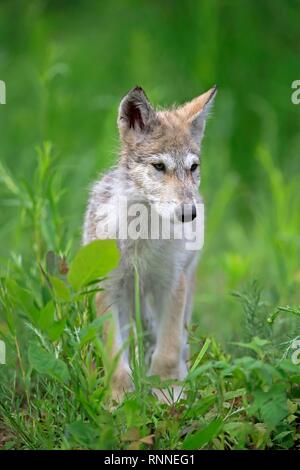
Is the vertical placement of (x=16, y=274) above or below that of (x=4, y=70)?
below

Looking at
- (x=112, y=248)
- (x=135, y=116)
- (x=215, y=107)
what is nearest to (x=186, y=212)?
(x=135, y=116)

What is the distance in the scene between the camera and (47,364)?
4.34 m

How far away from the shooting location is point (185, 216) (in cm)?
522

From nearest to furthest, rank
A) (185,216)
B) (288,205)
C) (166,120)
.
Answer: (185,216), (166,120), (288,205)

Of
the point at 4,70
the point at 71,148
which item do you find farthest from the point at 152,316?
the point at 4,70

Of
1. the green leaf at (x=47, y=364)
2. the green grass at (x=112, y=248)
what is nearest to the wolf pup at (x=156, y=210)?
the green grass at (x=112, y=248)

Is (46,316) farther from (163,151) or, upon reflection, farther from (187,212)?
(163,151)

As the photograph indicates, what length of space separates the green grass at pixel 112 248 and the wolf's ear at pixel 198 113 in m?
0.59

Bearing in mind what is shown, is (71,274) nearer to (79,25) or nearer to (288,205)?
(288,205)

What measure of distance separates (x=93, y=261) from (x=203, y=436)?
0.90m

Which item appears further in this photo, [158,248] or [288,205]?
[288,205]

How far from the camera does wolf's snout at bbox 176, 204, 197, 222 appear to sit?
5211 millimetres

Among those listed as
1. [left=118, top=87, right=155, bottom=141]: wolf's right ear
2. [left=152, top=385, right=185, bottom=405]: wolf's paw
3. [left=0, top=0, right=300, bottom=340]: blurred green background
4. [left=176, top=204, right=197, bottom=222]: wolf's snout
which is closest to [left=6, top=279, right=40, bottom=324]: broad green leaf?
[left=152, top=385, right=185, bottom=405]: wolf's paw
